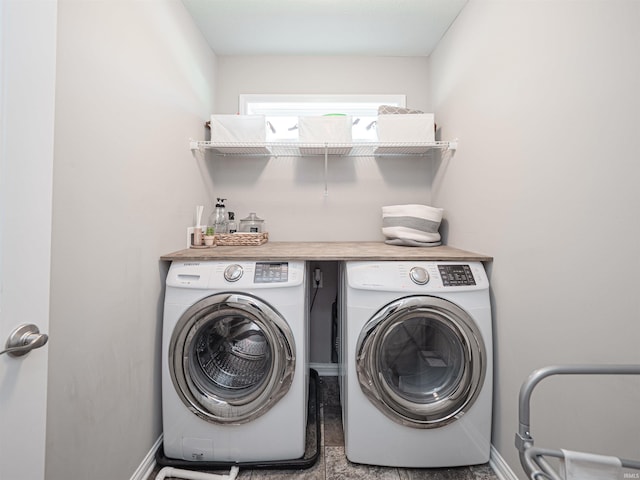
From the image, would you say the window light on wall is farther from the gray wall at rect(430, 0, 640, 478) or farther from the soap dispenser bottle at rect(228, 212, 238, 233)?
the gray wall at rect(430, 0, 640, 478)

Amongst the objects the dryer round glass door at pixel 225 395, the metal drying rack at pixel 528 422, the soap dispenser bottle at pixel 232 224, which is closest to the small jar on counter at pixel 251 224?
→ the soap dispenser bottle at pixel 232 224

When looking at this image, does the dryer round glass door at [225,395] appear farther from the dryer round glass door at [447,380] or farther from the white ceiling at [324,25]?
the white ceiling at [324,25]

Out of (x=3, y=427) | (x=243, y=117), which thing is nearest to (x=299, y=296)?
(x=3, y=427)

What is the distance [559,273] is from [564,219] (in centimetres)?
20

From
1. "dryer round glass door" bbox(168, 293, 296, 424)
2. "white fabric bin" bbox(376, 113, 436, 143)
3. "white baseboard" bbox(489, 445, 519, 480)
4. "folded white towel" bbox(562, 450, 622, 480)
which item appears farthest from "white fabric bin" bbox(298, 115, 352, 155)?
"white baseboard" bbox(489, 445, 519, 480)

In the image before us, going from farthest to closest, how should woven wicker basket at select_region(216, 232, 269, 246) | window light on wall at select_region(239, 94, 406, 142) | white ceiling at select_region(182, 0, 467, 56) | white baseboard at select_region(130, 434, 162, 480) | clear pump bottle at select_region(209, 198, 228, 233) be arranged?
window light on wall at select_region(239, 94, 406, 142), clear pump bottle at select_region(209, 198, 228, 233), woven wicker basket at select_region(216, 232, 269, 246), white ceiling at select_region(182, 0, 467, 56), white baseboard at select_region(130, 434, 162, 480)

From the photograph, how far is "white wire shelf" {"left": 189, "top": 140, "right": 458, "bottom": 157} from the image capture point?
1891 mm

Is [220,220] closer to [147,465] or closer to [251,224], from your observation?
[251,224]

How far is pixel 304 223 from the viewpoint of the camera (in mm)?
2271

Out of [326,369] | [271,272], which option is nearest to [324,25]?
[271,272]

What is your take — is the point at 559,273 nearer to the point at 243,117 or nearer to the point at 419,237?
the point at 419,237

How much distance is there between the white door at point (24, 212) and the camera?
0.53 metres

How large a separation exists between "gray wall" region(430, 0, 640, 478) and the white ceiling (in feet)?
1.39

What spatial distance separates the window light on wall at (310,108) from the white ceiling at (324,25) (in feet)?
1.10
